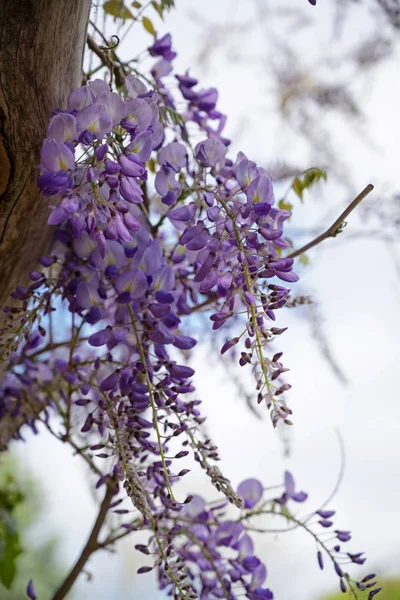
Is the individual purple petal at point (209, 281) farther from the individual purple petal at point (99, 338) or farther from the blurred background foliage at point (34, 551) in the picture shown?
the blurred background foliage at point (34, 551)

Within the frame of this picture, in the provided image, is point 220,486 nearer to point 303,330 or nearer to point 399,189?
point 303,330

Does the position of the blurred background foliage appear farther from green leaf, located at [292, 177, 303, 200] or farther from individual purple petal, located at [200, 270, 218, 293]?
individual purple petal, located at [200, 270, 218, 293]

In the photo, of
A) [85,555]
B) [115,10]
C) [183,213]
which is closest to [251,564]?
[85,555]

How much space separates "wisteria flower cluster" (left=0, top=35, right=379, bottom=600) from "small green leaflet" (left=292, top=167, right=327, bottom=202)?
0.30ft

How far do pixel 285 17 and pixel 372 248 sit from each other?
1.76ft

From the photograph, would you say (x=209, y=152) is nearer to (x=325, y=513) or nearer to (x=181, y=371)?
(x=181, y=371)

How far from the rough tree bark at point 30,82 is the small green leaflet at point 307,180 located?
0.23m

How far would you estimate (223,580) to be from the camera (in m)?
0.56

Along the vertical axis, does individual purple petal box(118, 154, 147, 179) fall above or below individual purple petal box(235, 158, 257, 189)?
below

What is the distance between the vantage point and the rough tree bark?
46cm

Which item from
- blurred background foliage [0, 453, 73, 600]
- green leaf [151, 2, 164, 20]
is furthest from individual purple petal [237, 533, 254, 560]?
blurred background foliage [0, 453, 73, 600]

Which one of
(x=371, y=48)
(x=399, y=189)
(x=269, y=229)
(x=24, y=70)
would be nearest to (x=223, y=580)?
(x=269, y=229)

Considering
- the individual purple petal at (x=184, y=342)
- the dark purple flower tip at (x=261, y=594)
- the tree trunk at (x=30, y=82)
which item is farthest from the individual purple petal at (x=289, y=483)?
the tree trunk at (x=30, y=82)

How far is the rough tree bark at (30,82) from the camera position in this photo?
0.46m
